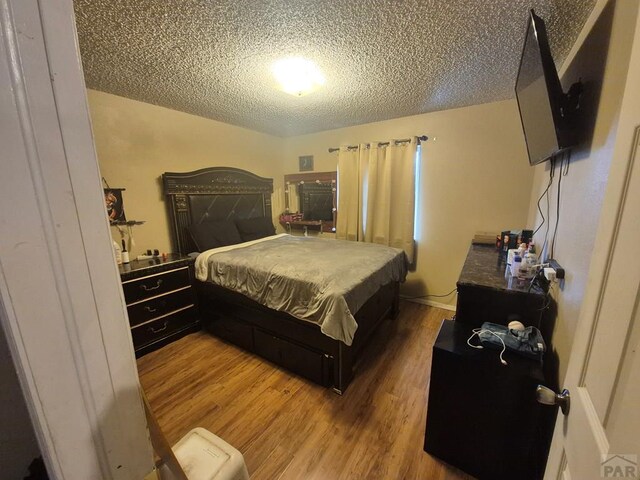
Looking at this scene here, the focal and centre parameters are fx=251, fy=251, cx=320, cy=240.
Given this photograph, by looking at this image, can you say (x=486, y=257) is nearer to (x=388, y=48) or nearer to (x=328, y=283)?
(x=328, y=283)

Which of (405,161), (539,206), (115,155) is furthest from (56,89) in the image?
(405,161)

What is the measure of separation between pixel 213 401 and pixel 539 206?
9.86ft

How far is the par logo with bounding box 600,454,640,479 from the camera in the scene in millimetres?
425

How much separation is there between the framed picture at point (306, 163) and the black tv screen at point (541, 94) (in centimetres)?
283

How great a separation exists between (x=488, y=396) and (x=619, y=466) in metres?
0.85

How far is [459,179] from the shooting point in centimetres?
297

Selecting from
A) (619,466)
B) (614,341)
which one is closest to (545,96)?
(614,341)

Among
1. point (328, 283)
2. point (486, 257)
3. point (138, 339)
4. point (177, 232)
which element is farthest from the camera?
point (177, 232)

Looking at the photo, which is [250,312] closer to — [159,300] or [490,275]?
[159,300]

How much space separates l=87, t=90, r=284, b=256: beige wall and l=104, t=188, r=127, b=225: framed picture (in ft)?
0.22

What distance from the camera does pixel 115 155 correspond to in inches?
95.8

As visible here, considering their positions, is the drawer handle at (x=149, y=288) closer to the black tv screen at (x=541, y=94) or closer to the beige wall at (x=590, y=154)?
the beige wall at (x=590, y=154)

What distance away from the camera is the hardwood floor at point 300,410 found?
4.51 ft

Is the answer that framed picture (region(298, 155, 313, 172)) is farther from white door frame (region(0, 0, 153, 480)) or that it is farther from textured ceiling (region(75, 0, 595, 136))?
white door frame (region(0, 0, 153, 480))
